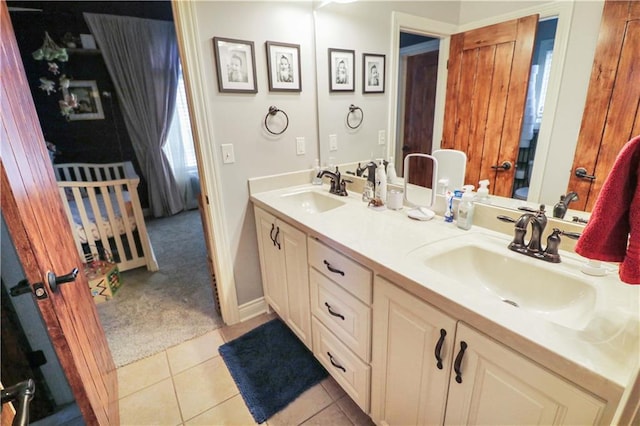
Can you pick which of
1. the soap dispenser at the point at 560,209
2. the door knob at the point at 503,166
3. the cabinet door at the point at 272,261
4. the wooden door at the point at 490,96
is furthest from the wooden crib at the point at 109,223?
the soap dispenser at the point at 560,209

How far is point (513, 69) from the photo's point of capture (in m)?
1.06

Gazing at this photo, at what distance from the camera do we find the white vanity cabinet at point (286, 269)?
1547 mm

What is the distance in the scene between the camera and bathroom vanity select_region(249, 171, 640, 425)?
2.08ft

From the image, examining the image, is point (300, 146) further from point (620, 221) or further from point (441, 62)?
point (620, 221)

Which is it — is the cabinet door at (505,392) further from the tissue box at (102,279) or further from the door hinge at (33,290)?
the tissue box at (102,279)

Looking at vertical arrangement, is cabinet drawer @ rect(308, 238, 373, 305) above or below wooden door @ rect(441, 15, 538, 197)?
below

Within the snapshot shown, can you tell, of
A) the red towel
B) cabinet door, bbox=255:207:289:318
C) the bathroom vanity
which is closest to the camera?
the red towel

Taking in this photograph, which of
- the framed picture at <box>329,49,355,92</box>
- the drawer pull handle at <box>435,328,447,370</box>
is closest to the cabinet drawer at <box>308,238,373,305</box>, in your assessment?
the drawer pull handle at <box>435,328,447,370</box>

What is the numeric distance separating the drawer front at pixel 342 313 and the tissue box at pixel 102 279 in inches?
75.7

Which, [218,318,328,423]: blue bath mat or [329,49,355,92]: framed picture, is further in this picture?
[329,49,355,92]: framed picture

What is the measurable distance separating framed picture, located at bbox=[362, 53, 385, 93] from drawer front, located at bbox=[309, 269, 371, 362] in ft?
3.88

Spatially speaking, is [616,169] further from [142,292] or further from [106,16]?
[106,16]

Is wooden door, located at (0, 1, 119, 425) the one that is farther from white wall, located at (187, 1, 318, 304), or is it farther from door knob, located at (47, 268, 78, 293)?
white wall, located at (187, 1, 318, 304)

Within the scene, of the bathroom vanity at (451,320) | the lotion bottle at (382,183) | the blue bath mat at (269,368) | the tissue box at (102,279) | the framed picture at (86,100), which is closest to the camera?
the bathroom vanity at (451,320)
